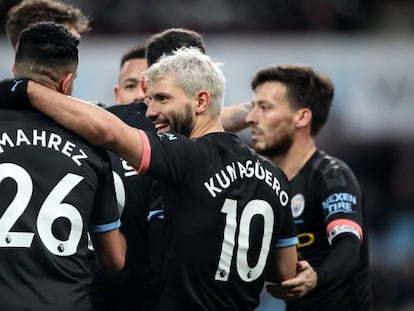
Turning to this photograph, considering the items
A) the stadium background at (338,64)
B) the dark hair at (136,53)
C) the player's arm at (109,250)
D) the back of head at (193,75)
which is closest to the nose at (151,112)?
the back of head at (193,75)

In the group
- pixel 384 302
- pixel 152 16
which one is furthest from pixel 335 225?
pixel 152 16

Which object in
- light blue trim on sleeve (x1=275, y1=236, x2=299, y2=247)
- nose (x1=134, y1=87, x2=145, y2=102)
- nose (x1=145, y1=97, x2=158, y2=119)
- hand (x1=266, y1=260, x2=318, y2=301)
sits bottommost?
hand (x1=266, y1=260, x2=318, y2=301)

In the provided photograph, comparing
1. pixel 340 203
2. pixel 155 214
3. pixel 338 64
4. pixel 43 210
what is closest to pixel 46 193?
pixel 43 210

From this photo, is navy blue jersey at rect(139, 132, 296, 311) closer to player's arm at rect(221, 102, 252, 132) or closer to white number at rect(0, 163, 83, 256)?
white number at rect(0, 163, 83, 256)

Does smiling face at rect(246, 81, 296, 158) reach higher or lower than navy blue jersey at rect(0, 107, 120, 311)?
higher

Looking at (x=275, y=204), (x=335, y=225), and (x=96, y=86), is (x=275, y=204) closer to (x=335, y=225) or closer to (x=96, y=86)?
(x=335, y=225)

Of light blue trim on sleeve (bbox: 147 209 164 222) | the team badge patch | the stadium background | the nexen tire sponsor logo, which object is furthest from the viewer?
the stadium background

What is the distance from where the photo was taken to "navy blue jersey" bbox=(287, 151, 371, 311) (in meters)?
6.66

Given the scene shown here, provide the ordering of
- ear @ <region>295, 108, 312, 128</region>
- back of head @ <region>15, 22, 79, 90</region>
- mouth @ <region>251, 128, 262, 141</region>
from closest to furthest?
back of head @ <region>15, 22, 79, 90</region>
mouth @ <region>251, 128, 262, 141</region>
ear @ <region>295, 108, 312, 128</region>

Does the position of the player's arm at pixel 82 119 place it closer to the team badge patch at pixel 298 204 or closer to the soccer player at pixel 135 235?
the soccer player at pixel 135 235

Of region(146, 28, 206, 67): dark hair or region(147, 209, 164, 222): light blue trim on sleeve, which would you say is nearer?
region(147, 209, 164, 222): light blue trim on sleeve

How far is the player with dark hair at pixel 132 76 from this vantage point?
24.1 feet

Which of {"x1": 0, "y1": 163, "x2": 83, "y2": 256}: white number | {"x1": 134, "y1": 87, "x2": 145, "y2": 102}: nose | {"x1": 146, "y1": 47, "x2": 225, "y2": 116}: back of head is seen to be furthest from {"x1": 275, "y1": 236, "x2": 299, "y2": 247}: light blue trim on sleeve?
{"x1": 134, "y1": 87, "x2": 145, "y2": 102}: nose

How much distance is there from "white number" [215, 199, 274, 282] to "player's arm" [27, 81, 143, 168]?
705mm
